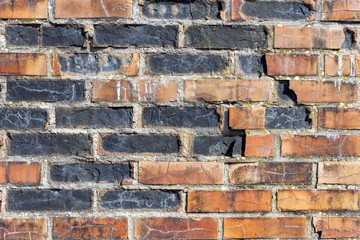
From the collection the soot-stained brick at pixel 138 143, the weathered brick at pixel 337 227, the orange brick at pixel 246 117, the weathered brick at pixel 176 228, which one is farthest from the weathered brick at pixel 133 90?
the weathered brick at pixel 337 227

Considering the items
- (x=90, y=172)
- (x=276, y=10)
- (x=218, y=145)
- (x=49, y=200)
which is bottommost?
(x=49, y=200)

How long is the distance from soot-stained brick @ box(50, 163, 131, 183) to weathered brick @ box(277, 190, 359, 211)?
571 millimetres

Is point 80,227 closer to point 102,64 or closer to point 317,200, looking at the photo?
point 102,64

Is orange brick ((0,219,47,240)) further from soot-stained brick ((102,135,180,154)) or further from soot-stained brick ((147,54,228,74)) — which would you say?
soot-stained brick ((147,54,228,74))

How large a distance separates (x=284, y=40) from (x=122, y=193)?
0.79 metres

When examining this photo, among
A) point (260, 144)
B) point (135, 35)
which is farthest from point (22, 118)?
point (260, 144)

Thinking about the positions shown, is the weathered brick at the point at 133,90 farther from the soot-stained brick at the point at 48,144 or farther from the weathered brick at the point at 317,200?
the weathered brick at the point at 317,200

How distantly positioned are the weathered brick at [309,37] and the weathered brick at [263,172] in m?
Result: 0.43

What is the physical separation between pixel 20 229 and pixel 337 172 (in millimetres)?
1152

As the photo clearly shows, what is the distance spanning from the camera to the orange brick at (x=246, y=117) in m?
1.15

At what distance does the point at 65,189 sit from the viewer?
1.15 meters

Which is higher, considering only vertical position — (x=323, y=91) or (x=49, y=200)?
(x=323, y=91)

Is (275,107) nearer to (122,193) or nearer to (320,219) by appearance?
(320,219)

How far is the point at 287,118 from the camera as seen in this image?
1.16m
